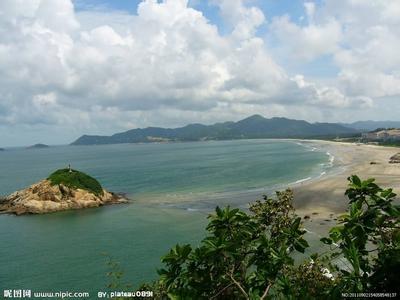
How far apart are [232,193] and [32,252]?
42.0 m

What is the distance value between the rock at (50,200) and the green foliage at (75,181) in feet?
2.81

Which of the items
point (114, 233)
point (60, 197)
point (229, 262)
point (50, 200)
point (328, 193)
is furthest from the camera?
point (60, 197)

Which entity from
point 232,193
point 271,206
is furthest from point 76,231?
point 271,206

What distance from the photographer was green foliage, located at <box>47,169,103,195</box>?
73.6 m

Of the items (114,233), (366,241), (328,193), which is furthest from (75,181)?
(366,241)

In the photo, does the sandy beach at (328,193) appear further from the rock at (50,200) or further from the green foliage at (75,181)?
the green foliage at (75,181)

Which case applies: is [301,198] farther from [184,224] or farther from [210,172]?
[210,172]

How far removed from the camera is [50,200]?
230 ft

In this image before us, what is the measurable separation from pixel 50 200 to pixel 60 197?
6.33ft

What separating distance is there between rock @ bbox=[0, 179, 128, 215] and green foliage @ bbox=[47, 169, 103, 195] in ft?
2.81

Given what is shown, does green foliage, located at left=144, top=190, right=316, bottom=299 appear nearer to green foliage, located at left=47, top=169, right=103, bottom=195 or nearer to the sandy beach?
the sandy beach

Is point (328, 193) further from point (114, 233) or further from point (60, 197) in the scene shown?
point (60, 197)

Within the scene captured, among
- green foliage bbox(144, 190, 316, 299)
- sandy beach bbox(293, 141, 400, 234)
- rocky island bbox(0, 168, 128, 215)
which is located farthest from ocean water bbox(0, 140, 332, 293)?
green foliage bbox(144, 190, 316, 299)

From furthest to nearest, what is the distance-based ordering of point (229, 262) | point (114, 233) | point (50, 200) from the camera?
point (50, 200)
point (114, 233)
point (229, 262)
